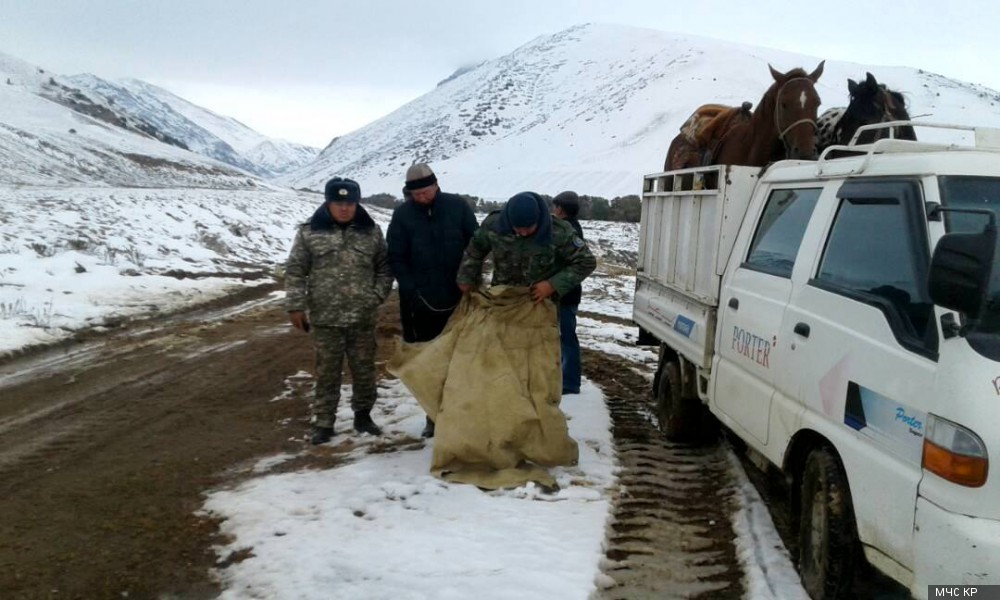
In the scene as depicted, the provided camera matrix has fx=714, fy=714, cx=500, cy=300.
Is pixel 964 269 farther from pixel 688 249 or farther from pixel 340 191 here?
pixel 340 191

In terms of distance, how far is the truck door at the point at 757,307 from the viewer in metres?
3.84

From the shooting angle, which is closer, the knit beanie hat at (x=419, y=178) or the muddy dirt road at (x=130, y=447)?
the muddy dirt road at (x=130, y=447)

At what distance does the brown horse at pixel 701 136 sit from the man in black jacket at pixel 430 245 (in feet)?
9.50

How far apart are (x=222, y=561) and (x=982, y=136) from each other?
437cm

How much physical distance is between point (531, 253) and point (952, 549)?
3137 mm

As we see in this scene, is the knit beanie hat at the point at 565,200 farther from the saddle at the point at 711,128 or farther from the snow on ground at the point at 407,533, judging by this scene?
the snow on ground at the point at 407,533

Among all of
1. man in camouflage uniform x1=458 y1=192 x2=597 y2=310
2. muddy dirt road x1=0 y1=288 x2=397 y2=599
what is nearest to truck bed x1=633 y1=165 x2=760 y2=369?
man in camouflage uniform x1=458 y1=192 x2=597 y2=310

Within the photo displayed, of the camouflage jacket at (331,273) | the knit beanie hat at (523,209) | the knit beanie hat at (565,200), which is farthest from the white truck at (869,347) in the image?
the camouflage jacket at (331,273)

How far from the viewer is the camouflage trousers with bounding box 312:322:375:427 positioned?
5465mm

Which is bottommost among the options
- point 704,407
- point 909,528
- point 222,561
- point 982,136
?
point 222,561

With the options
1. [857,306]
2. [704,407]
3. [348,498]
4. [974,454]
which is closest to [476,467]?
[348,498]

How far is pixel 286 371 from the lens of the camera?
25.3 feet

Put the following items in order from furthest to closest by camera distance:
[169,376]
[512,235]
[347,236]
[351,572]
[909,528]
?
[169,376] < [347,236] < [512,235] < [351,572] < [909,528]

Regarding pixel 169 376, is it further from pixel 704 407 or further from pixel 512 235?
pixel 704 407
